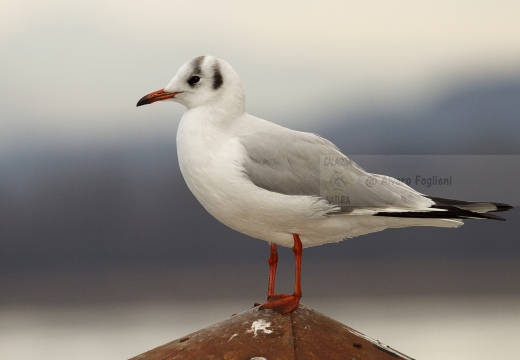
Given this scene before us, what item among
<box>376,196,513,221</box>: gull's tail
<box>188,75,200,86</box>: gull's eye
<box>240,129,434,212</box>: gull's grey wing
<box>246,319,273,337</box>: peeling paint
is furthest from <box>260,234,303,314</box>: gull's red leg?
<box>188,75,200,86</box>: gull's eye

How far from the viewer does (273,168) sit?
3.77 metres

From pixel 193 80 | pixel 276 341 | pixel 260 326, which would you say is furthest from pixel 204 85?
pixel 276 341

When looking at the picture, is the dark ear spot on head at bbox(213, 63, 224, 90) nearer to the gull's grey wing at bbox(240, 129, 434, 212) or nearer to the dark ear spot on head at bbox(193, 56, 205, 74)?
the dark ear spot on head at bbox(193, 56, 205, 74)

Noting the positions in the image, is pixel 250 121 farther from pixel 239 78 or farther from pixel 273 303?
pixel 273 303

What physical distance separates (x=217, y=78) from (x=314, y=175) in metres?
0.78

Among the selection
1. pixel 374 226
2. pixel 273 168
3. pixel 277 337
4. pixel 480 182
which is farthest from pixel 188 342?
pixel 480 182

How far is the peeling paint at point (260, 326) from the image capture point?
3204 mm

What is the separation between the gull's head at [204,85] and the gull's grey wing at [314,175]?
29 centimetres

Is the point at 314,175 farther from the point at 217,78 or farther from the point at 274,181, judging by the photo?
the point at 217,78

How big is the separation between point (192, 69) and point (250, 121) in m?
0.44

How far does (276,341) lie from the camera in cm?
310

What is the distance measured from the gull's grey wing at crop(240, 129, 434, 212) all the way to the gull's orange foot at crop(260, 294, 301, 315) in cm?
58

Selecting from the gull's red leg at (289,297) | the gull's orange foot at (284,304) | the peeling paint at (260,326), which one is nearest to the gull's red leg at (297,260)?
the gull's red leg at (289,297)

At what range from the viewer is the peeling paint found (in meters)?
3.20
